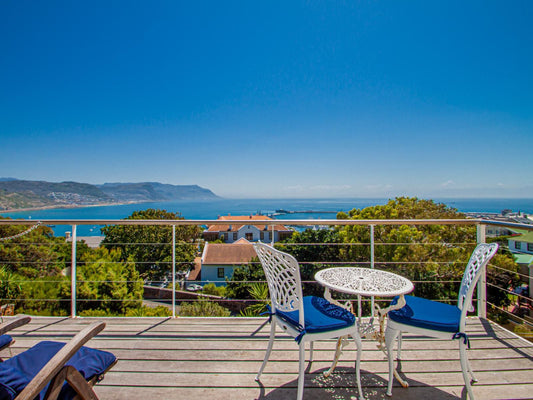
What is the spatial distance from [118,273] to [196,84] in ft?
42.1

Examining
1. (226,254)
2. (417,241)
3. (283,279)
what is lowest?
(226,254)

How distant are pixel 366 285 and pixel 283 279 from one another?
59cm

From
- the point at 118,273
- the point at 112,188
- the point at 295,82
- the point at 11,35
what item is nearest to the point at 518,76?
the point at 295,82

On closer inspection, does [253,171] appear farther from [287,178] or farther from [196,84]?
[196,84]

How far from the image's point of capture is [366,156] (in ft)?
114

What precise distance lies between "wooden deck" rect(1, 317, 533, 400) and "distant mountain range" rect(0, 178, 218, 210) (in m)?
21.2

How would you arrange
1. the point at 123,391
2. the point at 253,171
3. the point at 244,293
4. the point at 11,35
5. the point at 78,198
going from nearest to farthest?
the point at 123,391, the point at 11,35, the point at 244,293, the point at 253,171, the point at 78,198

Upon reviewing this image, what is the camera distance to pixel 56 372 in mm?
946

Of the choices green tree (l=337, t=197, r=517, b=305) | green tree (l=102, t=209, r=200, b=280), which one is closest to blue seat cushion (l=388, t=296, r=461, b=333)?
green tree (l=337, t=197, r=517, b=305)

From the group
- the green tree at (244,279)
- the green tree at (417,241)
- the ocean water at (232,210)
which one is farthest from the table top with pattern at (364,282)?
the ocean water at (232,210)

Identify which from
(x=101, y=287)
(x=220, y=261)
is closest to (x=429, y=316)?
(x=101, y=287)

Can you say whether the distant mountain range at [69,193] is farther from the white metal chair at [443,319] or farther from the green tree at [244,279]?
the white metal chair at [443,319]

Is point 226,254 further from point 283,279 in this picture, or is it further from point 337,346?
point 283,279

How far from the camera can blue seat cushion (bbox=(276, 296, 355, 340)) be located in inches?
61.1
